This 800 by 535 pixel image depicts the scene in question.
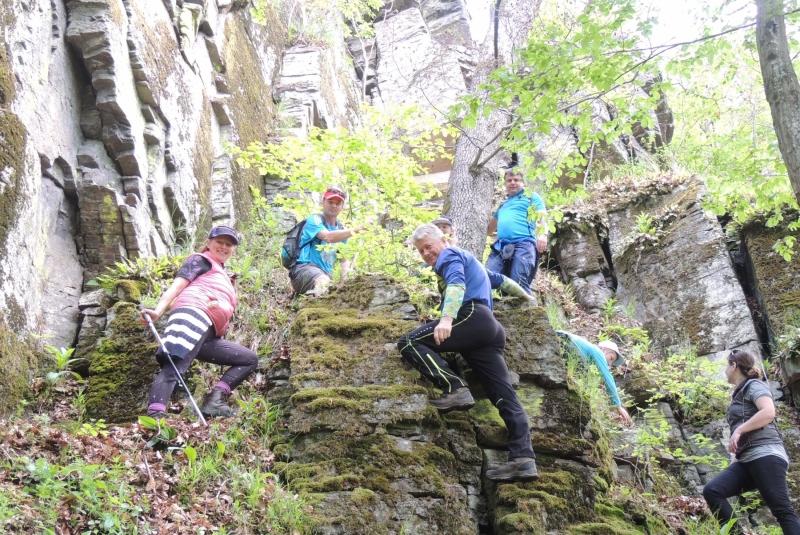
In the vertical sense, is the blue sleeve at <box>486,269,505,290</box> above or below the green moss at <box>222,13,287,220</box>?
below

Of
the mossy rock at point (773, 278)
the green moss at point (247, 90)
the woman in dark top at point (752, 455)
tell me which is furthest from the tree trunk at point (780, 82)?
the green moss at point (247, 90)

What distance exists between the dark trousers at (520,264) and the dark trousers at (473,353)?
2182 mm

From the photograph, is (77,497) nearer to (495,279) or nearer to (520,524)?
(520,524)

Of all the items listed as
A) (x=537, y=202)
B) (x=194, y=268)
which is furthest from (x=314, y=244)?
(x=537, y=202)

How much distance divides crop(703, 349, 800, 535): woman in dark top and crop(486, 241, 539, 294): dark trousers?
89.2 inches

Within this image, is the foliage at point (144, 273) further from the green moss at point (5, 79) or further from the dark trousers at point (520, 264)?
the dark trousers at point (520, 264)

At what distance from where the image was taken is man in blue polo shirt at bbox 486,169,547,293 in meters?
7.36

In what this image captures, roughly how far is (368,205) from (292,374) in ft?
11.4

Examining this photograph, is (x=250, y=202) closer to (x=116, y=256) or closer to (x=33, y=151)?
(x=116, y=256)

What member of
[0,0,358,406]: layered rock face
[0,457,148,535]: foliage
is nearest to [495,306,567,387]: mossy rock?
[0,457,148,535]: foliage

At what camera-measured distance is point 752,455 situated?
5.70 metres

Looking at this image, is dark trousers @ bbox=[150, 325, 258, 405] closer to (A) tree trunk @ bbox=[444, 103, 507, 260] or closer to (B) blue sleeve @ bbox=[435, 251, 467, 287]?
(B) blue sleeve @ bbox=[435, 251, 467, 287]

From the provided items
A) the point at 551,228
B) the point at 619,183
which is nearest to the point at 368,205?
the point at 551,228

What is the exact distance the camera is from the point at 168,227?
28.0 feet
